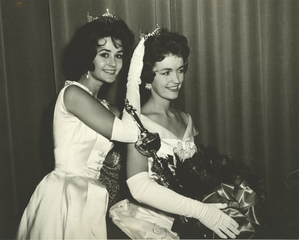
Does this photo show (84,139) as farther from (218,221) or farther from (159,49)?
(218,221)

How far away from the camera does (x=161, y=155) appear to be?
190 cm

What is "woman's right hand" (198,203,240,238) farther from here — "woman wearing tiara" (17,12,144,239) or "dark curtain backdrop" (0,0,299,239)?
"dark curtain backdrop" (0,0,299,239)

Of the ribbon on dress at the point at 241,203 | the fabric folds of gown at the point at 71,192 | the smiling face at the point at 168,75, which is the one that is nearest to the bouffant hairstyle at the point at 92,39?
the fabric folds of gown at the point at 71,192

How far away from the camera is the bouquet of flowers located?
1.59 m

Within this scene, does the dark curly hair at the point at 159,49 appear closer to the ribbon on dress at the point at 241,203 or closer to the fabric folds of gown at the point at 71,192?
the fabric folds of gown at the point at 71,192

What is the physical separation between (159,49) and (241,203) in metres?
1.09

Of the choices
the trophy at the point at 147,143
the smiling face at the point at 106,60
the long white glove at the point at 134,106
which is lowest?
the trophy at the point at 147,143

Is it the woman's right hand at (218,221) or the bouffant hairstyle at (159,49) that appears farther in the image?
the bouffant hairstyle at (159,49)

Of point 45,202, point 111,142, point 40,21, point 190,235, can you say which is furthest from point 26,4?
point 190,235

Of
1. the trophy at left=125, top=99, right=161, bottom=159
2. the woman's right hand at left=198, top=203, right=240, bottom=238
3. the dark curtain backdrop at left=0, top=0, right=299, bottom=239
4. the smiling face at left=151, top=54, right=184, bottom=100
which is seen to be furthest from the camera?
the dark curtain backdrop at left=0, top=0, right=299, bottom=239

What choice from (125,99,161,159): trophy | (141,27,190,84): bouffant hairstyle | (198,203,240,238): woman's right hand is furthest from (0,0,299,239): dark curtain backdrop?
(198,203,240,238): woman's right hand

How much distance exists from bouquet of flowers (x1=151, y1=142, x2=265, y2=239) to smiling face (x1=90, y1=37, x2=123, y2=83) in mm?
802

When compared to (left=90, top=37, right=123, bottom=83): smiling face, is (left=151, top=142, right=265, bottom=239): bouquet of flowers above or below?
below

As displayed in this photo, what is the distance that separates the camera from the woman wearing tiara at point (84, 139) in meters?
1.81
